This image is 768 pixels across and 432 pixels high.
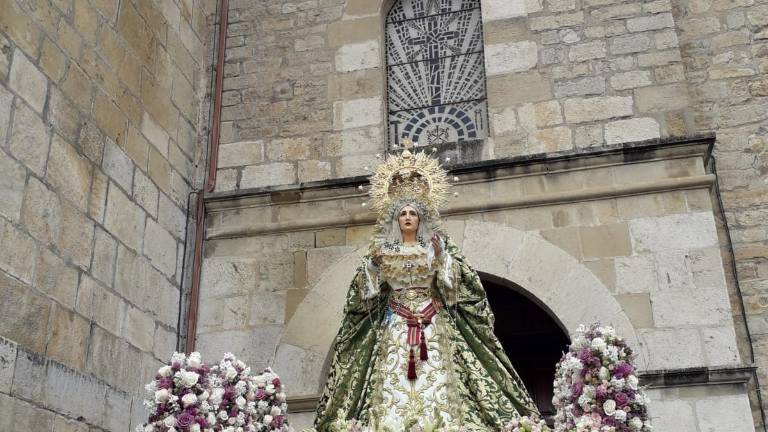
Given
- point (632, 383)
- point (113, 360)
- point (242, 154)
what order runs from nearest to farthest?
point (632, 383)
point (113, 360)
point (242, 154)

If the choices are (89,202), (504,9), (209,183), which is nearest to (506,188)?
(504,9)

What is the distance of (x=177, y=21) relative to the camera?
7.86 meters

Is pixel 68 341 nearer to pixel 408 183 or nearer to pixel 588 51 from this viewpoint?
pixel 408 183

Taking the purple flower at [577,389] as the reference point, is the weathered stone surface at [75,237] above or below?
above

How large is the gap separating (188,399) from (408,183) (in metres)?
1.87

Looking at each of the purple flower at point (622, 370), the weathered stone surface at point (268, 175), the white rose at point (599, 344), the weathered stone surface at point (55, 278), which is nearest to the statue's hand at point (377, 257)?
the white rose at point (599, 344)

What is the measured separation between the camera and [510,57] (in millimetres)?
7582

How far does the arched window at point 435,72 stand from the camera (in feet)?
25.6

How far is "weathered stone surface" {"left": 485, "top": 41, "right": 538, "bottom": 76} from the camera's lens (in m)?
7.53

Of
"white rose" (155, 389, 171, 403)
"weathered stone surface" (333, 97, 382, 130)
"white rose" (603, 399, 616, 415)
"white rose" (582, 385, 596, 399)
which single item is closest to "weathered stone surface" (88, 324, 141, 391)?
"white rose" (155, 389, 171, 403)

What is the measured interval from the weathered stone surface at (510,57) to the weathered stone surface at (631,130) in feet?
2.90

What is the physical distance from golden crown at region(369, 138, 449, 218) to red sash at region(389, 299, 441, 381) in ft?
1.89

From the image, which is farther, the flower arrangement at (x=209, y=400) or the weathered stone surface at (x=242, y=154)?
the weathered stone surface at (x=242, y=154)

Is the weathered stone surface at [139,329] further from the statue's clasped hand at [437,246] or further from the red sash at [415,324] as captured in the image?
the statue's clasped hand at [437,246]
